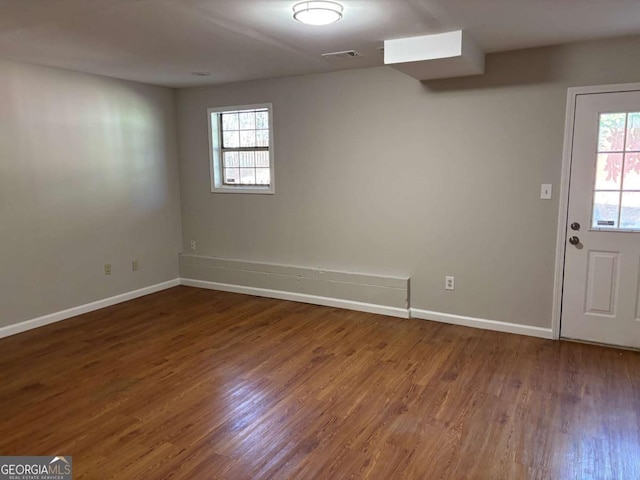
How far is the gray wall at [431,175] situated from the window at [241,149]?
112mm

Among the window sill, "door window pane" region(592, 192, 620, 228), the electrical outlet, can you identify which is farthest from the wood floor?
the window sill

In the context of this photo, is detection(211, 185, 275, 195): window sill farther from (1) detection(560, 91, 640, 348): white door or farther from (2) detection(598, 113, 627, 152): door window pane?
(2) detection(598, 113, 627, 152): door window pane

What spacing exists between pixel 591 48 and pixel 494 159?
104cm

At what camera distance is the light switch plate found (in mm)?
3727

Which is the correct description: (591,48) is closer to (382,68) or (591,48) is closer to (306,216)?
(382,68)

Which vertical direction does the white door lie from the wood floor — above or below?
above

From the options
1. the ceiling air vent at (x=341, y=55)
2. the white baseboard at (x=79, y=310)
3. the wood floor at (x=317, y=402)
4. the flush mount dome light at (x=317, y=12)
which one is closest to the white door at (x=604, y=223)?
the wood floor at (x=317, y=402)

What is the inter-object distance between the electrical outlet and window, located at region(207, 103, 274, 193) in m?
2.11

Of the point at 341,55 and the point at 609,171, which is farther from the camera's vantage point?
the point at 341,55

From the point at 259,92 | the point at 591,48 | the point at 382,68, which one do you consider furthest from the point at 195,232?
the point at 591,48

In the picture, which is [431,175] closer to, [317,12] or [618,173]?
[618,173]

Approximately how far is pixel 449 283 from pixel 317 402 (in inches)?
76.0

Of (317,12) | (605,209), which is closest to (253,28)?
(317,12)

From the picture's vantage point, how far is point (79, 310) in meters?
4.64
